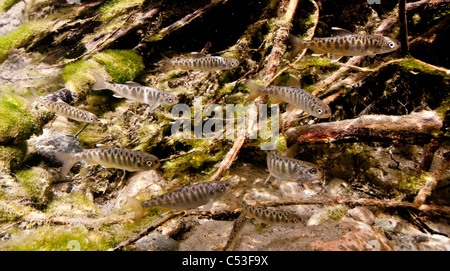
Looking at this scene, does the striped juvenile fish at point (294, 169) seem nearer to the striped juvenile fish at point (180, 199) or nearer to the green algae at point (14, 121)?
the striped juvenile fish at point (180, 199)

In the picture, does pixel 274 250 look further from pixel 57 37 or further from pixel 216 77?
pixel 57 37

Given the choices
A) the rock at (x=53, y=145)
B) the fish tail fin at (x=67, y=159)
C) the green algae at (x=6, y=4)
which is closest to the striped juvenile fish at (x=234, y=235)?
the fish tail fin at (x=67, y=159)

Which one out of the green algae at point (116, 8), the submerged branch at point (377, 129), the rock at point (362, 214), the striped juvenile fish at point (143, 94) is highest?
the green algae at point (116, 8)

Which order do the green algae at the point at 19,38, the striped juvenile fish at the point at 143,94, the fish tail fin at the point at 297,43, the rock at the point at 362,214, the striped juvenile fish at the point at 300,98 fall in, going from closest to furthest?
the rock at the point at 362,214, the striped juvenile fish at the point at 300,98, the fish tail fin at the point at 297,43, the striped juvenile fish at the point at 143,94, the green algae at the point at 19,38

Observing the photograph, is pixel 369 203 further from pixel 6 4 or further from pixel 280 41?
pixel 6 4

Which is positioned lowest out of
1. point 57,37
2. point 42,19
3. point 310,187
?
point 310,187

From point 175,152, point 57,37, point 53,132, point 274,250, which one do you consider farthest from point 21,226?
point 57,37
